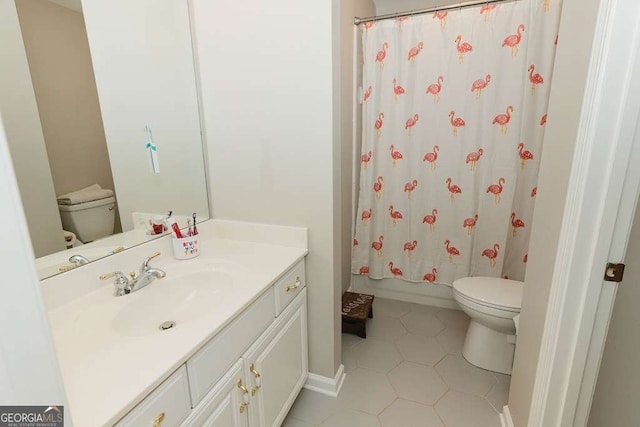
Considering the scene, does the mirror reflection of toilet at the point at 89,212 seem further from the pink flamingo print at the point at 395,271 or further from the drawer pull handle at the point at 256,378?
the pink flamingo print at the point at 395,271

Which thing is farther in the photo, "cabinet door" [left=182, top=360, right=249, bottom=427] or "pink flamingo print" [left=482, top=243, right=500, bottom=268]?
"pink flamingo print" [left=482, top=243, right=500, bottom=268]

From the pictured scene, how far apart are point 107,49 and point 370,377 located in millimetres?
1900

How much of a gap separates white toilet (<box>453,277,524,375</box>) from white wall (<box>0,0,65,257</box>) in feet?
6.13

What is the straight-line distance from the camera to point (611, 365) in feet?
3.90

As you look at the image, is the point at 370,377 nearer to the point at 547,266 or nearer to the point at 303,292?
the point at 303,292

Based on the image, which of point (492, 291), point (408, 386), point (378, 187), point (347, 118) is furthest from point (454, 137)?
point (408, 386)

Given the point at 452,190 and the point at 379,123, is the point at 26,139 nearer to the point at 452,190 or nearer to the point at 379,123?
the point at 379,123

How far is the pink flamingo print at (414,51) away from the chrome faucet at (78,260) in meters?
2.04

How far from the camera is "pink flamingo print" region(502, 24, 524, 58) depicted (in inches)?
71.2

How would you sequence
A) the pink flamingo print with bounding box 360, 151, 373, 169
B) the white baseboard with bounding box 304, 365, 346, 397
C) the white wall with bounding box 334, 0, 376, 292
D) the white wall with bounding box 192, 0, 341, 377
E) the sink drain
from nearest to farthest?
the sink drain
the white wall with bounding box 192, 0, 341, 377
the white baseboard with bounding box 304, 365, 346, 397
the white wall with bounding box 334, 0, 376, 292
the pink flamingo print with bounding box 360, 151, 373, 169

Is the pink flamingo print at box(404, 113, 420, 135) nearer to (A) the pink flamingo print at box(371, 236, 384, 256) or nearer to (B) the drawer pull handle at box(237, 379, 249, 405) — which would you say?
(A) the pink flamingo print at box(371, 236, 384, 256)

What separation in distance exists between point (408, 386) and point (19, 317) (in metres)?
1.71

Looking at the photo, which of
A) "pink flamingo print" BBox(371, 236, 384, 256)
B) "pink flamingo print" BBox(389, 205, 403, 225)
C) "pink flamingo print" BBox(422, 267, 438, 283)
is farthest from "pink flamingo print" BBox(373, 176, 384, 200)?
"pink flamingo print" BBox(422, 267, 438, 283)

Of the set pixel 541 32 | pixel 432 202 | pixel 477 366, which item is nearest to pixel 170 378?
pixel 477 366
